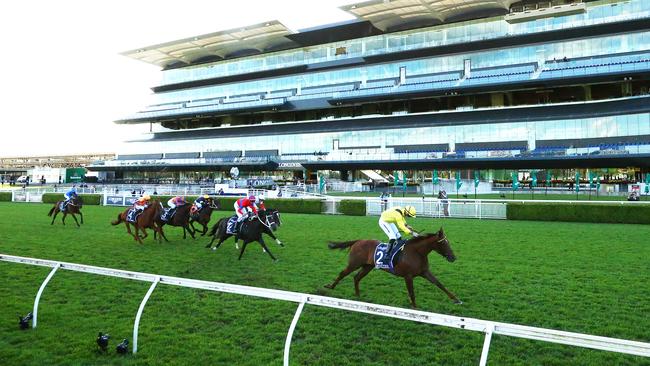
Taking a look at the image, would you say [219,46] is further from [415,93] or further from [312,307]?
[312,307]

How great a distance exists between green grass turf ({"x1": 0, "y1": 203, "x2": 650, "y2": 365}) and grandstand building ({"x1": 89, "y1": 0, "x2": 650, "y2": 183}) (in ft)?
122

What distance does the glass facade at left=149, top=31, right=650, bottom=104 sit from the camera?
4519 cm

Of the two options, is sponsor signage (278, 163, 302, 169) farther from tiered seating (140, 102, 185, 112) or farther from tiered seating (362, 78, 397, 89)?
tiered seating (140, 102, 185, 112)

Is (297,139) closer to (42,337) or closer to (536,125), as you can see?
(536,125)

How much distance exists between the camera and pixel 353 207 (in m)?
24.4

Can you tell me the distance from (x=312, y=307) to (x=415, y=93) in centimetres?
4856

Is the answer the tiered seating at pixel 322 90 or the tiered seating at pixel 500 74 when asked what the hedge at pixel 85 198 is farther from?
the tiered seating at pixel 500 74

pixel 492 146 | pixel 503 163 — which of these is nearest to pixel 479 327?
pixel 503 163

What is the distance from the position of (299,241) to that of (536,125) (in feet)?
136

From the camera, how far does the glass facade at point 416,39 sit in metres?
45.5

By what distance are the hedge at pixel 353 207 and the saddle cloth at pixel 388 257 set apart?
17.3 metres

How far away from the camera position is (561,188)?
139ft

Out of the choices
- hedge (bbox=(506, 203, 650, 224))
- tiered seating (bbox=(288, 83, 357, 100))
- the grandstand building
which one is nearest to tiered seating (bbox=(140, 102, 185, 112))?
the grandstand building

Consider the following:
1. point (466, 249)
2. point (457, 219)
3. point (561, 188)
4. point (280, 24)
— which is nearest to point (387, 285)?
point (466, 249)
